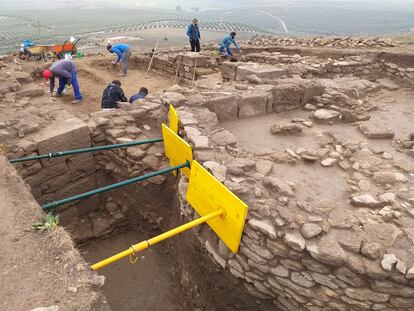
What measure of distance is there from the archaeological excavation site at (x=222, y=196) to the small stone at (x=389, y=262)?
0.01 m

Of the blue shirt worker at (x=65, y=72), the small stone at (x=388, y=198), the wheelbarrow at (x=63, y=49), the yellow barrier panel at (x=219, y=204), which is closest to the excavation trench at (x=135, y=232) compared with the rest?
the yellow barrier panel at (x=219, y=204)

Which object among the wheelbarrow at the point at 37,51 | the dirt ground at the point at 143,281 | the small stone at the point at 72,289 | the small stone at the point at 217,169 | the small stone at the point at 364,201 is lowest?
the dirt ground at the point at 143,281

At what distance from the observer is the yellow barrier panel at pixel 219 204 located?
3.23 metres

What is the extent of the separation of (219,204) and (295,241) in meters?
0.86

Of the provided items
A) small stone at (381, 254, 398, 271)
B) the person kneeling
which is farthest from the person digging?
small stone at (381, 254, 398, 271)

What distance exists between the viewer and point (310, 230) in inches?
120

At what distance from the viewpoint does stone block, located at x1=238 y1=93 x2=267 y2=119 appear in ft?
19.0

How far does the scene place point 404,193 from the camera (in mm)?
3787

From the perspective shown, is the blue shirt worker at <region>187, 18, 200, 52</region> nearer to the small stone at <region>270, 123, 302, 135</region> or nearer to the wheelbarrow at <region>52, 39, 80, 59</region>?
the wheelbarrow at <region>52, 39, 80, 59</region>

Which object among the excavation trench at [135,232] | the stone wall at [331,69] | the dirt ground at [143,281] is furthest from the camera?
the stone wall at [331,69]

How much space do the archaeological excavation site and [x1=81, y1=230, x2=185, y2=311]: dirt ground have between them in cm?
2

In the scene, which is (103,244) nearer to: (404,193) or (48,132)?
(48,132)

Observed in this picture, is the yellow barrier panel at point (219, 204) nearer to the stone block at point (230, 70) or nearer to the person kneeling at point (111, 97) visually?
the person kneeling at point (111, 97)

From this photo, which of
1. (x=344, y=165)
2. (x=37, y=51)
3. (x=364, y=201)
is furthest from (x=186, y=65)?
(x=364, y=201)
